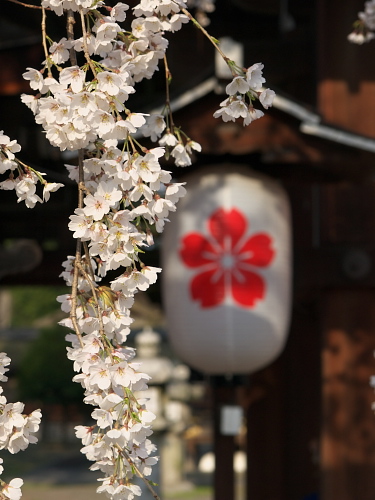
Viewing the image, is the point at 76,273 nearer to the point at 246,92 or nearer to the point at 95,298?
the point at 95,298

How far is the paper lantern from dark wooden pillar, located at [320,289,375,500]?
390 millimetres

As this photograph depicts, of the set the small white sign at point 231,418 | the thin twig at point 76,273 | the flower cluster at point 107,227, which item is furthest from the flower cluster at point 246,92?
the small white sign at point 231,418

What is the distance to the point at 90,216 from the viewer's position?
235 cm

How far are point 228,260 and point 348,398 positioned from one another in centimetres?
117

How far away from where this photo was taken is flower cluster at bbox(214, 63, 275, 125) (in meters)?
2.52

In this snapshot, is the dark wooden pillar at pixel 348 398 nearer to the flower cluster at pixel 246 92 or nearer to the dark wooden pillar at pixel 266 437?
the dark wooden pillar at pixel 266 437

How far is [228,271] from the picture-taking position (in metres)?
5.27

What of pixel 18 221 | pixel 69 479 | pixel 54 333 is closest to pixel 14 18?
pixel 18 221

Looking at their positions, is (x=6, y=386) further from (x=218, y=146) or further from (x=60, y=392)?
(x=218, y=146)

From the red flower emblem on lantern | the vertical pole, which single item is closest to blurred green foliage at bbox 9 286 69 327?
the vertical pole

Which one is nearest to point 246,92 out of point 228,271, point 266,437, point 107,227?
point 107,227

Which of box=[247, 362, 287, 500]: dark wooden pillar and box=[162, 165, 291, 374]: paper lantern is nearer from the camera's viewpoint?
box=[162, 165, 291, 374]: paper lantern

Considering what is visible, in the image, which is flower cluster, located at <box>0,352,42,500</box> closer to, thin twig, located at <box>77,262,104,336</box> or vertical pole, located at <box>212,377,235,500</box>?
thin twig, located at <box>77,262,104,336</box>

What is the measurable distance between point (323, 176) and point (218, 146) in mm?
722
